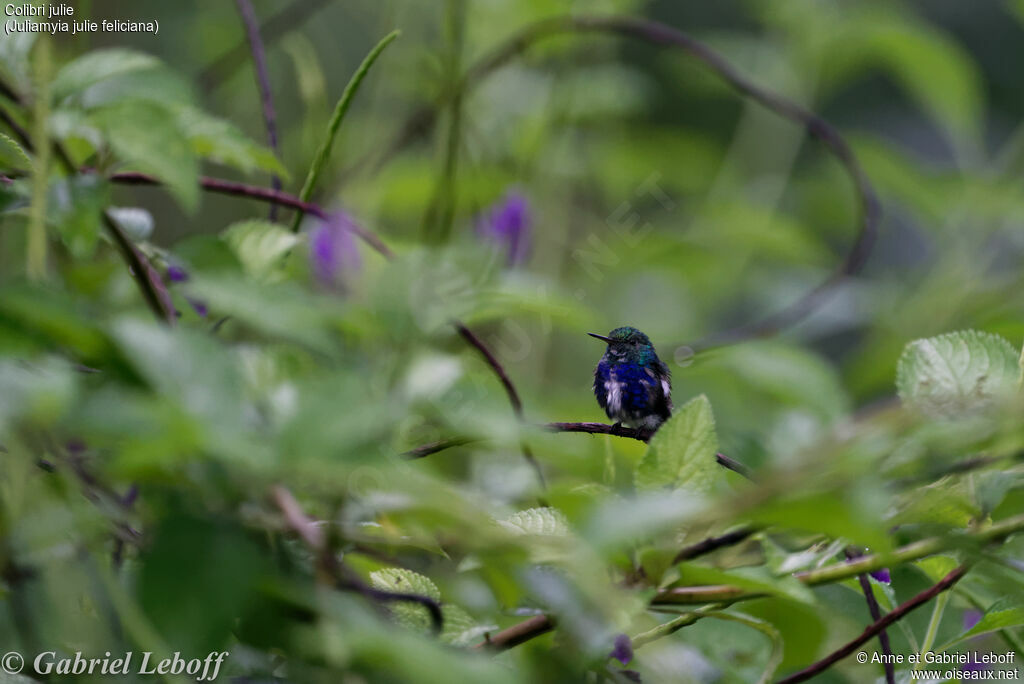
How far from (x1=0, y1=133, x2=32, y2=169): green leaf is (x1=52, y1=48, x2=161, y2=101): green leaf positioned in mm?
30

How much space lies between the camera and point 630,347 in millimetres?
754

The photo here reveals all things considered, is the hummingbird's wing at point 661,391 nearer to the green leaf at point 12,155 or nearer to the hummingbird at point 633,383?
the hummingbird at point 633,383

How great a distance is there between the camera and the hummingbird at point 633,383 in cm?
71

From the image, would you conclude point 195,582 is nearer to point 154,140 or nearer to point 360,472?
point 360,472

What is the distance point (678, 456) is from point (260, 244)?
0.26 m

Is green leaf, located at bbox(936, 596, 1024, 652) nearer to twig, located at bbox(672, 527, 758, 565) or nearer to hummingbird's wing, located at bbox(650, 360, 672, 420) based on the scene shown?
twig, located at bbox(672, 527, 758, 565)

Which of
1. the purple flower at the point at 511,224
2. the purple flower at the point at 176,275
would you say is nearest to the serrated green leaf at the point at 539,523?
the purple flower at the point at 176,275

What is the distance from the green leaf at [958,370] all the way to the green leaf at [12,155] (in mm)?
387

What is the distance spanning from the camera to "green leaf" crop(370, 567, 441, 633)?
16.0 inches

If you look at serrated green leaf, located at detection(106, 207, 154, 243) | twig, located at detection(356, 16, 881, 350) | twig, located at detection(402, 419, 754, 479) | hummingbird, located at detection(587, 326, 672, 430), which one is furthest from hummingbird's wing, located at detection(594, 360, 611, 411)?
serrated green leaf, located at detection(106, 207, 154, 243)

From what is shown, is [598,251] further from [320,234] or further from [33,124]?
[33,124]

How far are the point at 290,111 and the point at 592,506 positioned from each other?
1.61 meters

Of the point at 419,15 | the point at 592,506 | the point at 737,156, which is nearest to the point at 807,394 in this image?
the point at 592,506

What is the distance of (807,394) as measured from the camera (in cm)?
83
